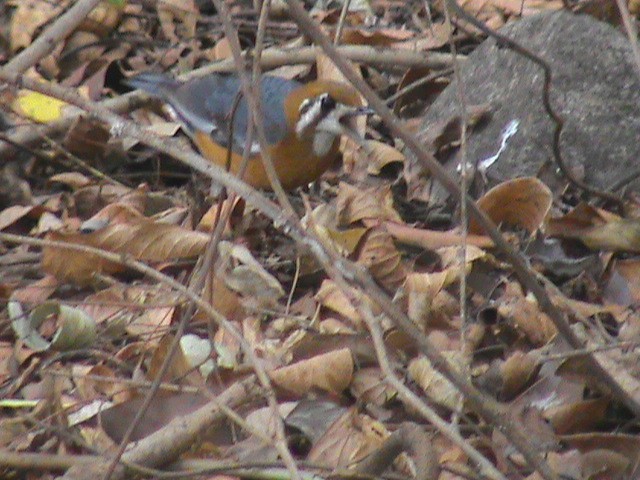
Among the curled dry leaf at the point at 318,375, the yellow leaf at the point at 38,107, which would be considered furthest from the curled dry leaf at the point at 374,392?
the yellow leaf at the point at 38,107

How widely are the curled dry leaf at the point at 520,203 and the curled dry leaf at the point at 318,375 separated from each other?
3.23ft

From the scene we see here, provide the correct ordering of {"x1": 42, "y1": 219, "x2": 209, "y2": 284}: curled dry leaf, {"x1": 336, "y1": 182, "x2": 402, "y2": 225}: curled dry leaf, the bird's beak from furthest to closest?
the bird's beak, {"x1": 336, "y1": 182, "x2": 402, "y2": 225}: curled dry leaf, {"x1": 42, "y1": 219, "x2": 209, "y2": 284}: curled dry leaf

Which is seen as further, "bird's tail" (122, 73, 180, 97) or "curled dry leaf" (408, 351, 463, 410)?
"bird's tail" (122, 73, 180, 97)

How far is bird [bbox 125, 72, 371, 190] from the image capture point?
5.10 metres

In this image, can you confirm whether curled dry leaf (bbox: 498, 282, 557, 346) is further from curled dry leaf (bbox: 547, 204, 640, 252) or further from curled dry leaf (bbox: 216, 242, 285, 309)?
curled dry leaf (bbox: 216, 242, 285, 309)

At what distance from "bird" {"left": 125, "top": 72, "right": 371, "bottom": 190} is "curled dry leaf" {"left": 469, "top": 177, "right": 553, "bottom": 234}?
0.97 meters

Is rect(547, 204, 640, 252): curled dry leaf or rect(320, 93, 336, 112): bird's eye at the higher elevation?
rect(320, 93, 336, 112): bird's eye

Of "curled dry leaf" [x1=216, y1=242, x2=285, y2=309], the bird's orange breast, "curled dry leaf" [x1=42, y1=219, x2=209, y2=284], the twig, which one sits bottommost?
the bird's orange breast

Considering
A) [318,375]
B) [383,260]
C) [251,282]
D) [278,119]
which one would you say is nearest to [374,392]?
[318,375]

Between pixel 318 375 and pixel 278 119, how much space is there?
6.78 feet

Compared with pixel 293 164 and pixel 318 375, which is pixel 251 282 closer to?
pixel 318 375

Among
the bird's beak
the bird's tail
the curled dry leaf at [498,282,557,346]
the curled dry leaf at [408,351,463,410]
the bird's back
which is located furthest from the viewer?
the bird's tail

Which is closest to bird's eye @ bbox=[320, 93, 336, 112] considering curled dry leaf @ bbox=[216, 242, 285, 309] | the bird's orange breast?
the bird's orange breast

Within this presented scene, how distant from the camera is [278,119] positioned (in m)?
5.26
